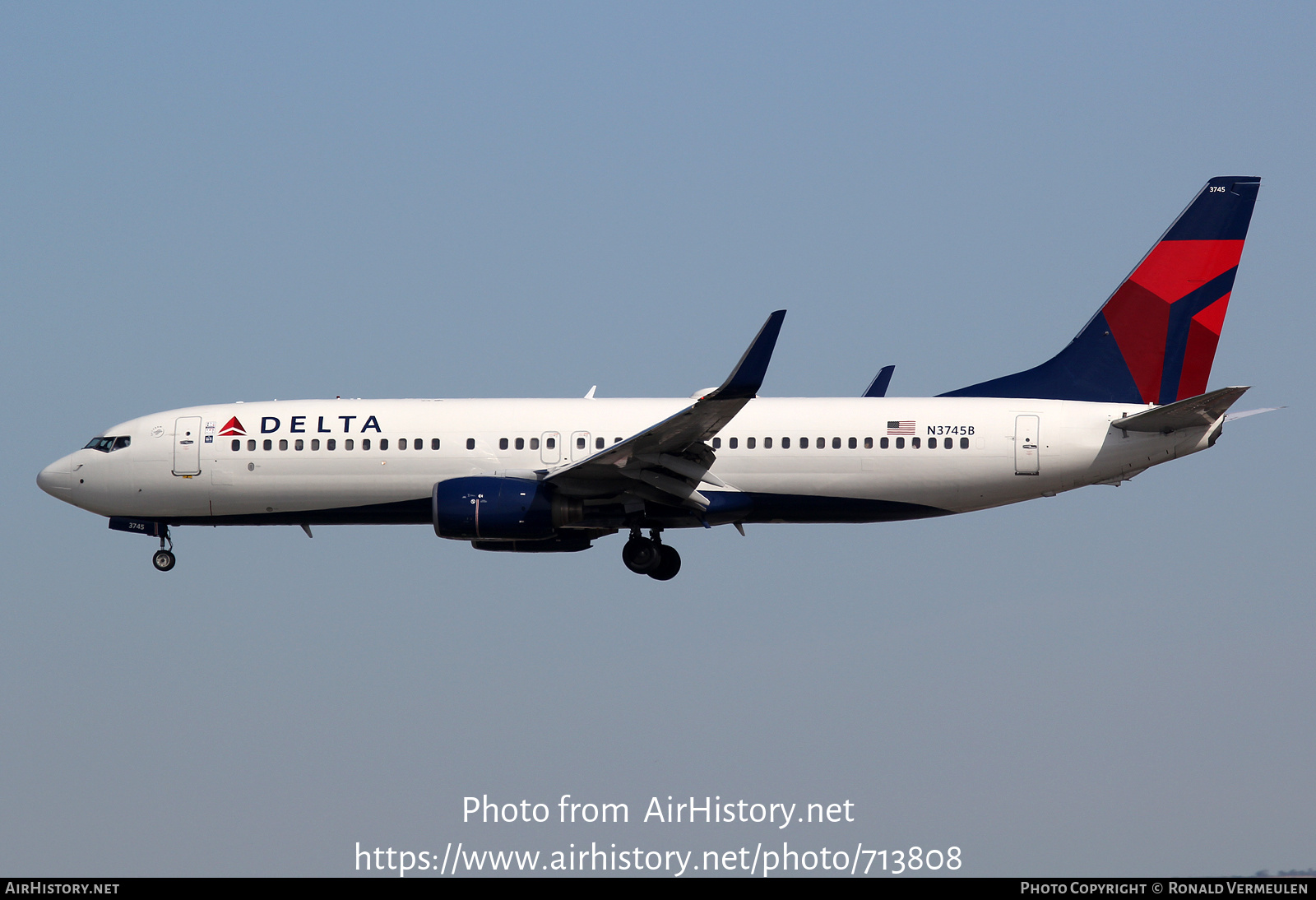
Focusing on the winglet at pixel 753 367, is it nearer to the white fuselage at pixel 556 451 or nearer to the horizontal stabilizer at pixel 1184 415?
the white fuselage at pixel 556 451

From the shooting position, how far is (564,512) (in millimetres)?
33594

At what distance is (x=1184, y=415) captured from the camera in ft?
108

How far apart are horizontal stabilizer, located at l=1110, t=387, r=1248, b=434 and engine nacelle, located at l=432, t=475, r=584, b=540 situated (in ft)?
38.2

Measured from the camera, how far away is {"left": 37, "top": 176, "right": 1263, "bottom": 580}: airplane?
110ft

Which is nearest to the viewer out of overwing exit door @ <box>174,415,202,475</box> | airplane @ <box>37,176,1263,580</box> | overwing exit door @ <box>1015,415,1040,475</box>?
airplane @ <box>37,176,1263,580</box>

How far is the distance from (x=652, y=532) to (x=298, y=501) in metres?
7.66

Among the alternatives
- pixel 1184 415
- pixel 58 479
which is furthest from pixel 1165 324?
pixel 58 479

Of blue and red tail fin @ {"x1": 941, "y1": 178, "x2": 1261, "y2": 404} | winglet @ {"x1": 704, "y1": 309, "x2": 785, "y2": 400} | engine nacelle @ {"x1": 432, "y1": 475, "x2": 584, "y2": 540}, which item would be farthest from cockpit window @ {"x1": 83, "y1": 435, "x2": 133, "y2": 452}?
blue and red tail fin @ {"x1": 941, "y1": 178, "x2": 1261, "y2": 404}

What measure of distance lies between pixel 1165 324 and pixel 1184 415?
3640 mm

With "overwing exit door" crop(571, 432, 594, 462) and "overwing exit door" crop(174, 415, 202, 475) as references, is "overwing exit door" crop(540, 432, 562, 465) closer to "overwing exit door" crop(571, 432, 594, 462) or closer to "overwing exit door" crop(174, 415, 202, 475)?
"overwing exit door" crop(571, 432, 594, 462)

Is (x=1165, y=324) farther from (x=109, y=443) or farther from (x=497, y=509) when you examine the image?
(x=109, y=443)
